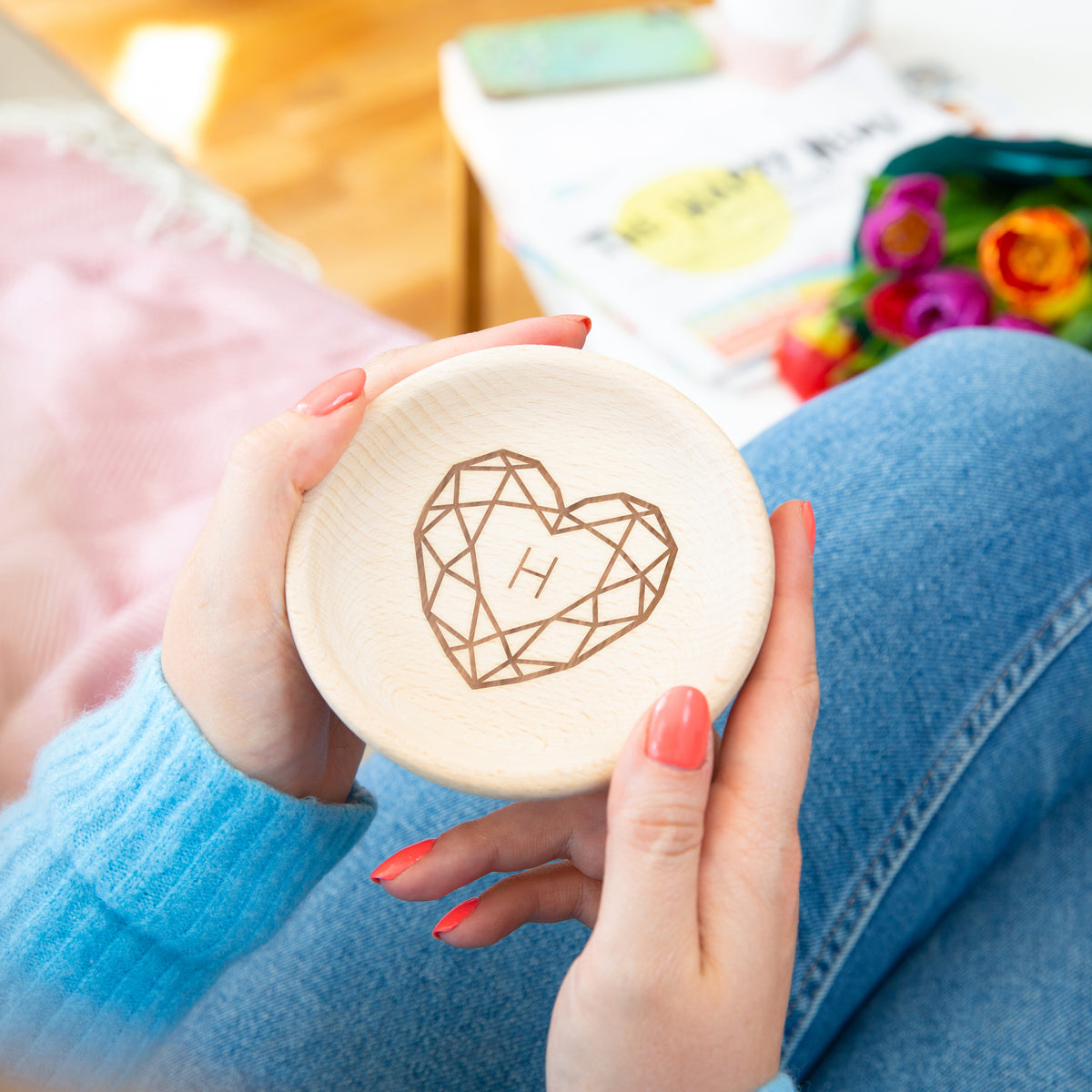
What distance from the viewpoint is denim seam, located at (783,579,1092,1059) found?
0.60 metres

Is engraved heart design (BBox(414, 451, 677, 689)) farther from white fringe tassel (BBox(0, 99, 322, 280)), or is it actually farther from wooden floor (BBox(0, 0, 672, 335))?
wooden floor (BBox(0, 0, 672, 335))

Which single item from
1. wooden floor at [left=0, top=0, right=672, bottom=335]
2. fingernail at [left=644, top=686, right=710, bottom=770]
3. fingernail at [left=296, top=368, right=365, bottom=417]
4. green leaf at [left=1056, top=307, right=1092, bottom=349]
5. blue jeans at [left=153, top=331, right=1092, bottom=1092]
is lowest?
wooden floor at [left=0, top=0, right=672, bottom=335]

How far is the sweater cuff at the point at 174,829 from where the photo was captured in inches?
20.6

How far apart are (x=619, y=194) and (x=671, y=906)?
82 centimetres

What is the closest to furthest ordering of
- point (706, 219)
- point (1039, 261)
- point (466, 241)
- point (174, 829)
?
point (174, 829), point (1039, 261), point (706, 219), point (466, 241)

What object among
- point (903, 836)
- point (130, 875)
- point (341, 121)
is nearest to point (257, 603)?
point (130, 875)

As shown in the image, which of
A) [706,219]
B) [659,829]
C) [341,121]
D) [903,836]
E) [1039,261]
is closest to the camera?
[659,829]

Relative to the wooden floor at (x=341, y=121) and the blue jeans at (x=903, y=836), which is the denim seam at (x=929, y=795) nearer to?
the blue jeans at (x=903, y=836)

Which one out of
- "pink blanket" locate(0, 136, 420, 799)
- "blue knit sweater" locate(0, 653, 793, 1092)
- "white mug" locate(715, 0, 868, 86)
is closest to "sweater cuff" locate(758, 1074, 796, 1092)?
"blue knit sweater" locate(0, 653, 793, 1092)

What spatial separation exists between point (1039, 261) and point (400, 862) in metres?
0.70

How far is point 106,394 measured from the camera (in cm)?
86

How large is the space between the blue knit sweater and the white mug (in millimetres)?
974

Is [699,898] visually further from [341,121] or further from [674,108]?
[341,121]

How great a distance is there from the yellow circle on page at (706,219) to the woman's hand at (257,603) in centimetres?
51
